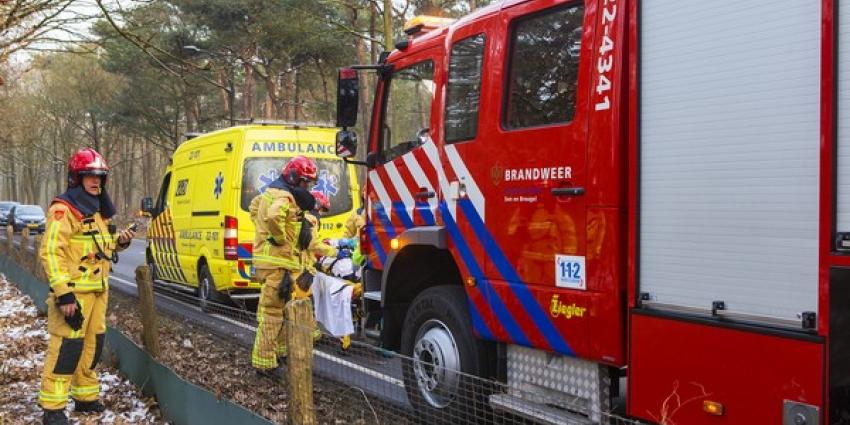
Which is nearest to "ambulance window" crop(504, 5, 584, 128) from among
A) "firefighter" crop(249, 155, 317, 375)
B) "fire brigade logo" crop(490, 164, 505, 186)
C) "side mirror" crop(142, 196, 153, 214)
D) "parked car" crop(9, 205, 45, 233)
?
"fire brigade logo" crop(490, 164, 505, 186)

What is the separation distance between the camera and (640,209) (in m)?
3.32

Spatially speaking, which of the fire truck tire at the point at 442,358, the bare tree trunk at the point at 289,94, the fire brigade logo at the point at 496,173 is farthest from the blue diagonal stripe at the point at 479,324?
the bare tree trunk at the point at 289,94

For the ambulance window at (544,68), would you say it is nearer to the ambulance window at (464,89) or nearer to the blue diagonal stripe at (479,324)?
the ambulance window at (464,89)

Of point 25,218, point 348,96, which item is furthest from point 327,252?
point 25,218

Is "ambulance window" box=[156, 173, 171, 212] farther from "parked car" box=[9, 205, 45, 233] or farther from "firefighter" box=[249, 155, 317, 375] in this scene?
"parked car" box=[9, 205, 45, 233]

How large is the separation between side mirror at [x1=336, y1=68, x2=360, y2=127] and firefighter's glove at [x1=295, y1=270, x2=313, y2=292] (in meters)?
1.81

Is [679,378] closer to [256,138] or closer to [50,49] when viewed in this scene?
[256,138]

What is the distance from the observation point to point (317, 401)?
203 inches

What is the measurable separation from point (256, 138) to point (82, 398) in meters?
4.71

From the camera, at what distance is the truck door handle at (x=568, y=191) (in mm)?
3596

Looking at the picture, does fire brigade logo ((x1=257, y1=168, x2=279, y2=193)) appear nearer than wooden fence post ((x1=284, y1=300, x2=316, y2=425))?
No

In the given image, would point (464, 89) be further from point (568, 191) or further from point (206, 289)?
point (206, 289)

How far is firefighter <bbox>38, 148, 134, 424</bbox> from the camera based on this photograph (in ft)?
16.1

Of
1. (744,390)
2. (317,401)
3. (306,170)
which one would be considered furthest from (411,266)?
(744,390)
